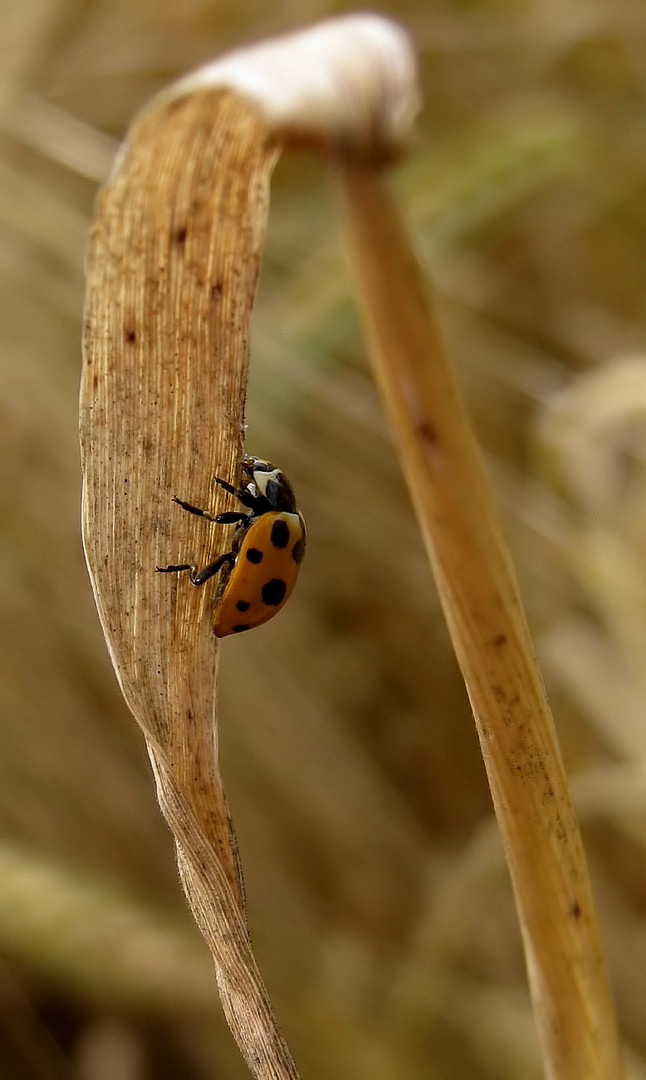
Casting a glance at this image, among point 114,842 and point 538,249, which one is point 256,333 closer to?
point 114,842

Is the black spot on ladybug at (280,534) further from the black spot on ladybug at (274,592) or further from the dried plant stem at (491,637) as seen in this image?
the dried plant stem at (491,637)

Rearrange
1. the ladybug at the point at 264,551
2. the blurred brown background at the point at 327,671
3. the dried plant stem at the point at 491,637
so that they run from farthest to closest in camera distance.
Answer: the blurred brown background at the point at 327,671 < the ladybug at the point at 264,551 < the dried plant stem at the point at 491,637

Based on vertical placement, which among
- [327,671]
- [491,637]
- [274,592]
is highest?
[327,671]

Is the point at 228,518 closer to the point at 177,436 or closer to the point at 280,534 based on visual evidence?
the point at 177,436

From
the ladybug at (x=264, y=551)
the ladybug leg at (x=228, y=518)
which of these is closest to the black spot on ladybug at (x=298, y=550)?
the ladybug at (x=264, y=551)

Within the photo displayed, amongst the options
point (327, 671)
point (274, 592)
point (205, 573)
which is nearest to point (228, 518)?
point (205, 573)

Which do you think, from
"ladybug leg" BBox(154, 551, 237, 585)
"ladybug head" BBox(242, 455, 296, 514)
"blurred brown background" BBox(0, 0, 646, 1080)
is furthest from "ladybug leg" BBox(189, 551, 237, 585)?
"blurred brown background" BBox(0, 0, 646, 1080)
